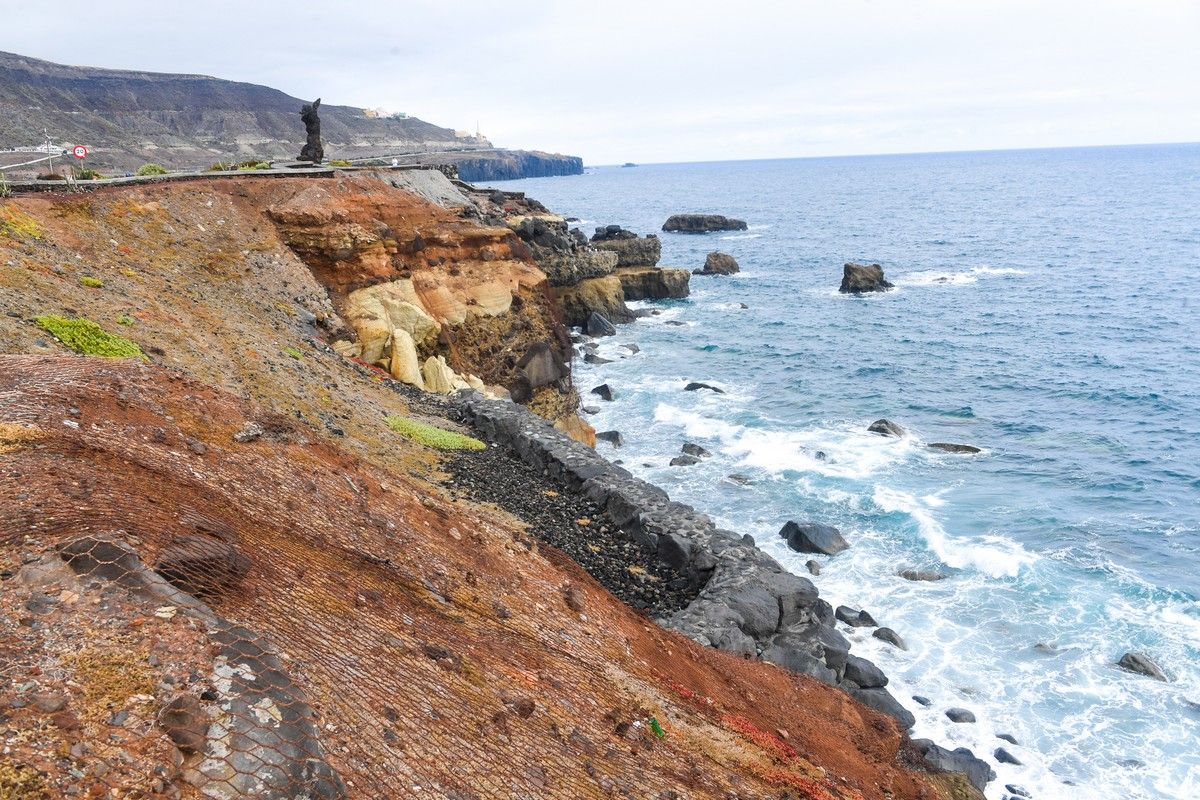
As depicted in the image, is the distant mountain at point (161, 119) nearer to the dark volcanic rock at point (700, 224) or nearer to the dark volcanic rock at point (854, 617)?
the dark volcanic rock at point (700, 224)

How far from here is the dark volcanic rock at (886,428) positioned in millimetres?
34625

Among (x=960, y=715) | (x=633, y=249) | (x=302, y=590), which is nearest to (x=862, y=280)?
(x=633, y=249)

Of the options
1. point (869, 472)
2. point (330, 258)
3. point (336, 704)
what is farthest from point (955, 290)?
point (336, 704)

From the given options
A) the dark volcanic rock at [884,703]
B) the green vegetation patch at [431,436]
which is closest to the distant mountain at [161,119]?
the green vegetation patch at [431,436]

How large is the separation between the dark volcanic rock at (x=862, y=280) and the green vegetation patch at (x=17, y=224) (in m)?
61.5

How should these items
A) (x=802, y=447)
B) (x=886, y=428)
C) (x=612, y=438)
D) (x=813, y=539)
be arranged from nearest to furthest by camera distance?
(x=813, y=539)
(x=802, y=447)
(x=612, y=438)
(x=886, y=428)

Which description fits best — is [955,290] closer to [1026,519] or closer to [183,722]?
[1026,519]

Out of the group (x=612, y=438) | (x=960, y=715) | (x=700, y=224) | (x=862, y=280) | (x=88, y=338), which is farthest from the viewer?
(x=700, y=224)

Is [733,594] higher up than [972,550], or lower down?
higher up

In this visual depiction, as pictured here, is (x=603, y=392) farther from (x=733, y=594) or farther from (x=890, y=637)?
(x=733, y=594)

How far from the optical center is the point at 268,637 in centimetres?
674

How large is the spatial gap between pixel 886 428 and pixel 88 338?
103 feet

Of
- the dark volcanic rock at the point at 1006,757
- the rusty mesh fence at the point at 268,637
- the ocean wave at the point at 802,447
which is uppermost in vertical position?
the rusty mesh fence at the point at 268,637

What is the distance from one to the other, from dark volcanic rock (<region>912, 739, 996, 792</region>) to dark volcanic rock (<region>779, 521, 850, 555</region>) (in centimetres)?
841
